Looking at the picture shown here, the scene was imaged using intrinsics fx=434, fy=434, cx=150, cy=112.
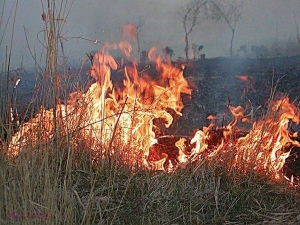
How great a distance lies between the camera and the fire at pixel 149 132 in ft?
9.90

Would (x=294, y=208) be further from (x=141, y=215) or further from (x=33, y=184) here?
(x=33, y=184)

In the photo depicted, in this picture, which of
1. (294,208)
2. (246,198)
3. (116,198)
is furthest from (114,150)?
(294,208)

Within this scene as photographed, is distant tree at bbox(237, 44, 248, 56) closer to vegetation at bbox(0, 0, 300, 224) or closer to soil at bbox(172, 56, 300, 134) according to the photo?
soil at bbox(172, 56, 300, 134)

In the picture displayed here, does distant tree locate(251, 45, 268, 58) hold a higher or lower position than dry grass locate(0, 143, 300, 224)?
higher

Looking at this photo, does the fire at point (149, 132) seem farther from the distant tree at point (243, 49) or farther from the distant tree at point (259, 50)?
the distant tree at point (259, 50)

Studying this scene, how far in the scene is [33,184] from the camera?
7.68 ft

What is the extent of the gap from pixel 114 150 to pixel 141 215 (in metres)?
0.80

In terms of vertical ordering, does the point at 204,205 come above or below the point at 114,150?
below

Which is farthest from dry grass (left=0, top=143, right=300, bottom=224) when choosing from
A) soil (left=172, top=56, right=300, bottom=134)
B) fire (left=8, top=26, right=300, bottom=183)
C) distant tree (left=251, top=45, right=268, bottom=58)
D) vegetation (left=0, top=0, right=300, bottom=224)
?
distant tree (left=251, top=45, right=268, bottom=58)

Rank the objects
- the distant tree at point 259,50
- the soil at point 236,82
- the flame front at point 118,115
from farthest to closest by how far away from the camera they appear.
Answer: the distant tree at point 259,50, the soil at point 236,82, the flame front at point 118,115

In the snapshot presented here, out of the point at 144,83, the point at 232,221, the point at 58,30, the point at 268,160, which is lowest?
the point at 232,221

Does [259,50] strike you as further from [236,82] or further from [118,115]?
[118,115]

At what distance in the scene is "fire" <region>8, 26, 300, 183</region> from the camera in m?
3.02

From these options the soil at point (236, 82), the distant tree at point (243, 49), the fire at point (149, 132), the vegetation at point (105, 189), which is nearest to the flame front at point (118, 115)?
the fire at point (149, 132)
